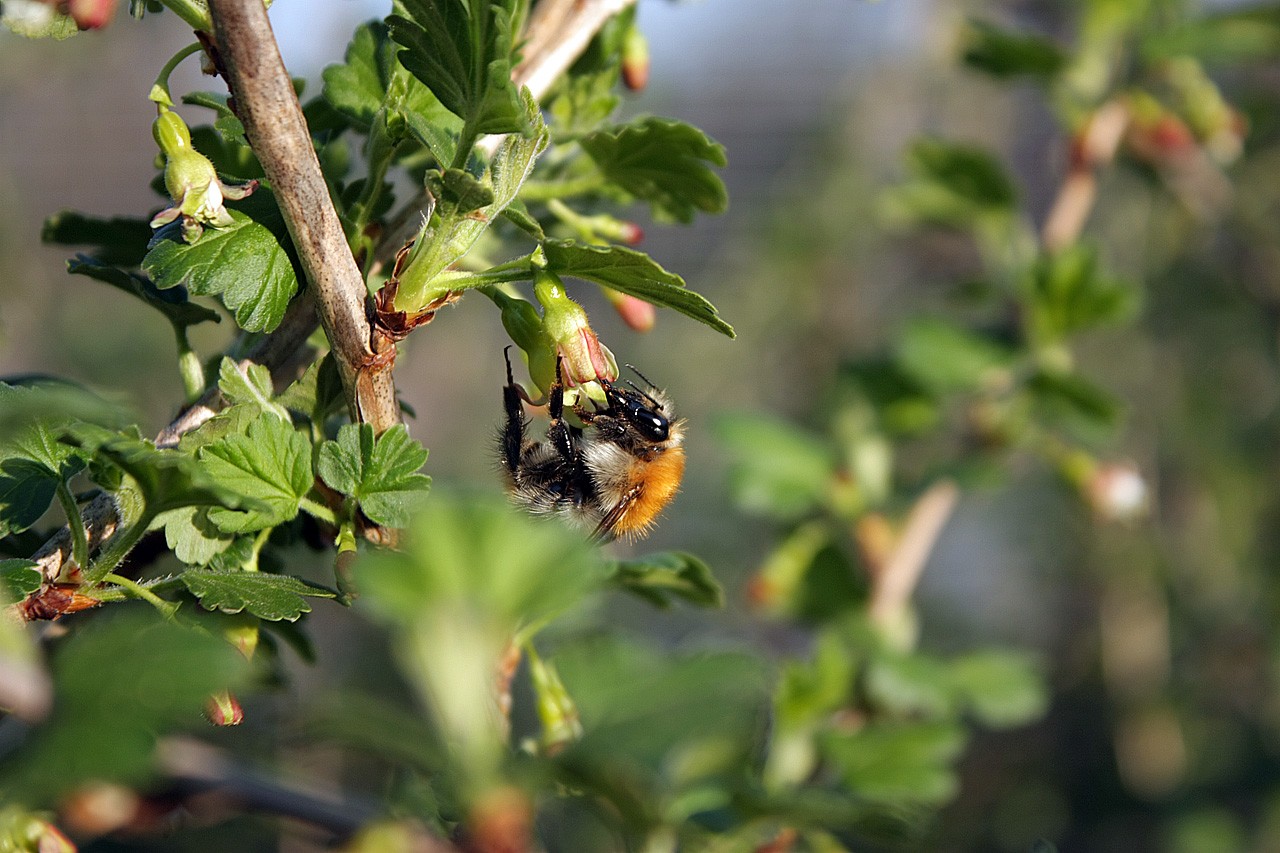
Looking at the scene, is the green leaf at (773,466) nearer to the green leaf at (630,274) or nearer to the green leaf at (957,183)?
the green leaf at (957,183)

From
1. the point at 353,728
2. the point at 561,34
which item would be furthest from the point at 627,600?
the point at 353,728

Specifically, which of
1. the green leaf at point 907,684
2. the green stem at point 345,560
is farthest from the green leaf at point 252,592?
the green leaf at point 907,684

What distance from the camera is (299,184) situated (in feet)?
1.75

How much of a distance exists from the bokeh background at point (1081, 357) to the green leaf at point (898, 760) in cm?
88

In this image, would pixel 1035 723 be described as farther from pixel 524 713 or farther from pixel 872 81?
pixel 872 81

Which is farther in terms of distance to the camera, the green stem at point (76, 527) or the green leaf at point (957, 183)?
the green leaf at point (957, 183)

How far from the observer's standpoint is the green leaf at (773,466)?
1298 millimetres

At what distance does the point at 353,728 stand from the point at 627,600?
10.7 ft

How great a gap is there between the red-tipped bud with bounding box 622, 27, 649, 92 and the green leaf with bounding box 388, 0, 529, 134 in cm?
29

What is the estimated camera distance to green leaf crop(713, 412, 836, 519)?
130 cm

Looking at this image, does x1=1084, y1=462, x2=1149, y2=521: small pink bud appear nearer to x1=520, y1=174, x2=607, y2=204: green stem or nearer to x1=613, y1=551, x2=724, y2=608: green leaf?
x1=613, y1=551, x2=724, y2=608: green leaf

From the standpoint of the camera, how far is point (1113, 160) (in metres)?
1.56

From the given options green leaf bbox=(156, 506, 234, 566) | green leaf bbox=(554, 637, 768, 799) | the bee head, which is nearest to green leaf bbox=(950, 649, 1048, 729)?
the bee head

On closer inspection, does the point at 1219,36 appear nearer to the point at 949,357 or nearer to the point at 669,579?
the point at 949,357
